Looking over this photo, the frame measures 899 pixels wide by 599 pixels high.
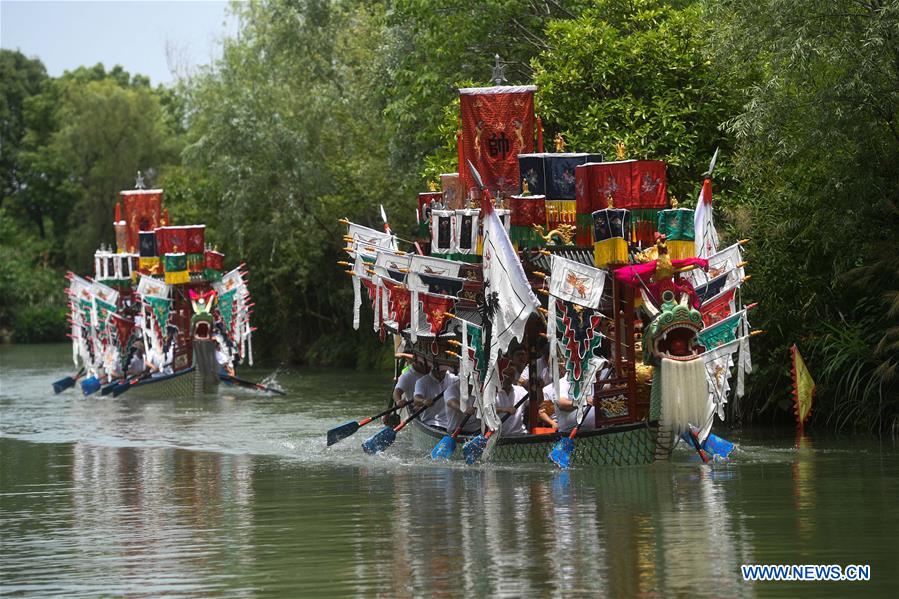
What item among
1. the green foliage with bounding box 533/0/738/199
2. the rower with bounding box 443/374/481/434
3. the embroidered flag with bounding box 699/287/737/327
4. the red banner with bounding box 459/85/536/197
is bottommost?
the rower with bounding box 443/374/481/434

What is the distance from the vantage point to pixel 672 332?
659 inches

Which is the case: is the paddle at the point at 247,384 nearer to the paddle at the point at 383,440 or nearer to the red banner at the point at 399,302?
the paddle at the point at 383,440

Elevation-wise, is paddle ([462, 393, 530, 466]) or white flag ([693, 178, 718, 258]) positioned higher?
white flag ([693, 178, 718, 258])

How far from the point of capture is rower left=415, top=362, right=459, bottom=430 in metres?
21.3

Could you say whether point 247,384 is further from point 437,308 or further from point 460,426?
point 437,308

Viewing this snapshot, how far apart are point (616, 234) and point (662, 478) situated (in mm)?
2795

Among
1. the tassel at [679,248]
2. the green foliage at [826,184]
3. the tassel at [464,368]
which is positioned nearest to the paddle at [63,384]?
the green foliage at [826,184]

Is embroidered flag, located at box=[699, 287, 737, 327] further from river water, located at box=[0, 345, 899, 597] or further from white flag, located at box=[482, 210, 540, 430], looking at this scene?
white flag, located at box=[482, 210, 540, 430]

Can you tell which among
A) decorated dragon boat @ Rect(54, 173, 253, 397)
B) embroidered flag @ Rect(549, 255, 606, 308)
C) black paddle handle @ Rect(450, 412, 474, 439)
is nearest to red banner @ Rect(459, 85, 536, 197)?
black paddle handle @ Rect(450, 412, 474, 439)

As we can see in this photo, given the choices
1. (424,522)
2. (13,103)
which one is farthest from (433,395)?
(13,103)

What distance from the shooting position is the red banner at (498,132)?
21500 mm

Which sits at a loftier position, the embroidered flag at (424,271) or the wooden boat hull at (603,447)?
the embroidered flag at (424,271)

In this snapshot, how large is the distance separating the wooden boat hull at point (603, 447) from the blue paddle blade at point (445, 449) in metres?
0.99

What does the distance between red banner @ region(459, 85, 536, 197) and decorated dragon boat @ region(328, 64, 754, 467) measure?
0.14 metres
